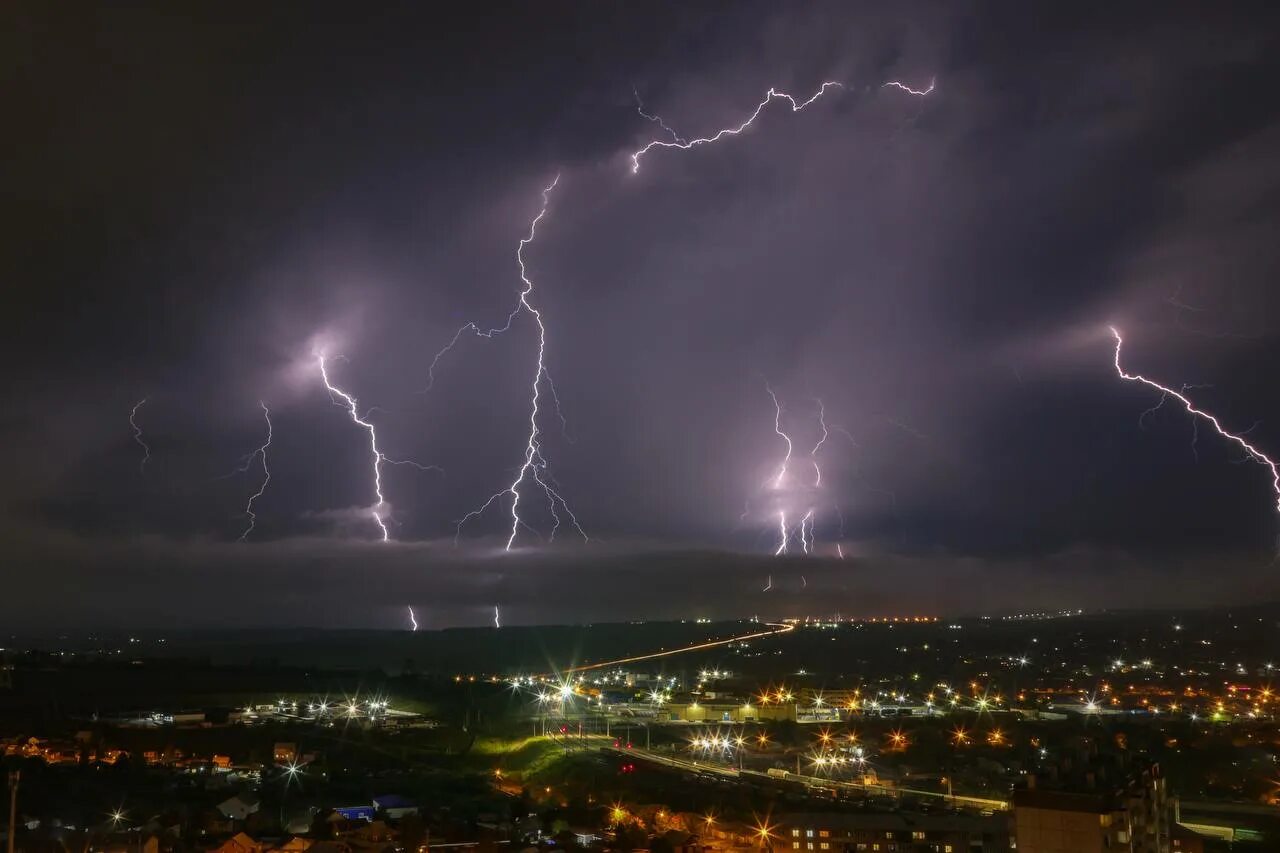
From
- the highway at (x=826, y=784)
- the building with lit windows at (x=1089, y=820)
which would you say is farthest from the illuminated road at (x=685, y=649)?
the building with lit windows at (x=1089, y=820)

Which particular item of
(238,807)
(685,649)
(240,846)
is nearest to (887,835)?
(240,846)

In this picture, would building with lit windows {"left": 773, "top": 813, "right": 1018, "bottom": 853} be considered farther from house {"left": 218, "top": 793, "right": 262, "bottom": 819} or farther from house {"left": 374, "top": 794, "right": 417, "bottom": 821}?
house {"left": 218, "top": 793, "right": 262, "bottom": 819}

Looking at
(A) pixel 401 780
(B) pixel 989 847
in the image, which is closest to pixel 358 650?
(A) pixel 401 780

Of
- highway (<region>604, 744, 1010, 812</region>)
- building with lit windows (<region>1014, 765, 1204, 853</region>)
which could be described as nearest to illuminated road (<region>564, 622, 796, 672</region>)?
highway (<region>604, 744, 1010, 812</region>)

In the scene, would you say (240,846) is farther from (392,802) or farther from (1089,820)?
(1089,820)

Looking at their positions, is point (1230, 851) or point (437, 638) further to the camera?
point (437, 638)

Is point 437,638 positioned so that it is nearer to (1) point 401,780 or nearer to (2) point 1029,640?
(2) point 1029,640
